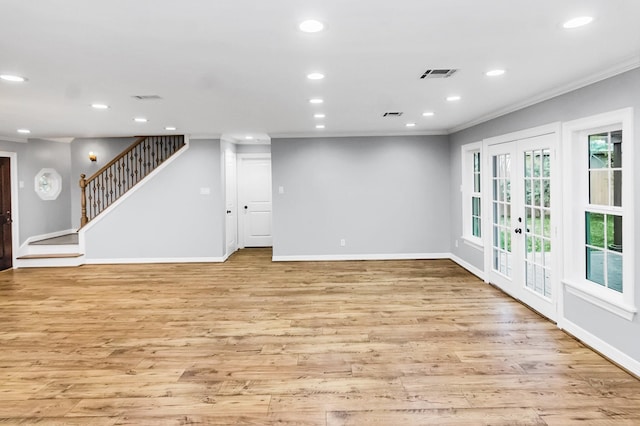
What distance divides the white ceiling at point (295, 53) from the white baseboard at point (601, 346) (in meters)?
2.17

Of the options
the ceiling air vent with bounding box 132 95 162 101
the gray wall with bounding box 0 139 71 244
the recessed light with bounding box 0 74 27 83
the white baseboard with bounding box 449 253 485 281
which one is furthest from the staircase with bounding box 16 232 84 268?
the white baseboard with bounding box 449 253 485 281

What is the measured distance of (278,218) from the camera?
7863 millimetres

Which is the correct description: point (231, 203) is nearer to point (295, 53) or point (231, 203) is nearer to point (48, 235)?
point (48, 235)

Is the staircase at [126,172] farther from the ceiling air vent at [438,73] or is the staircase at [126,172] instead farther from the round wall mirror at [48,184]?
the ceiling air vent at [438,73]

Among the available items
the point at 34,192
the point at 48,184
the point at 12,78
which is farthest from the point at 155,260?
the point at 12,78

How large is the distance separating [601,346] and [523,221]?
71.2 inches

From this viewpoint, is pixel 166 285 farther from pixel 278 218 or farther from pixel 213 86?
pixel 213 86

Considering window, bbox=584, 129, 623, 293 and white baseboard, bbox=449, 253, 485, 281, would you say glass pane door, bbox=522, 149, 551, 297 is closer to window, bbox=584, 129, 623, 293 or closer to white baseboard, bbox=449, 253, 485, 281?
window, bbox=584, 129, 623, 293

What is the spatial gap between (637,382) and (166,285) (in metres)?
5.47

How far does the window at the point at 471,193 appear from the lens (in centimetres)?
669

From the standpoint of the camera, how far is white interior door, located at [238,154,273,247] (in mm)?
9641

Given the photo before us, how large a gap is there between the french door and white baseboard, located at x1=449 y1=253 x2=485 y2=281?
278 mm

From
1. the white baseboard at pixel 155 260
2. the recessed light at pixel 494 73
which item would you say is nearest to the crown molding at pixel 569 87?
the recessed light at pixel 494 73

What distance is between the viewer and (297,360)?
3.41m
